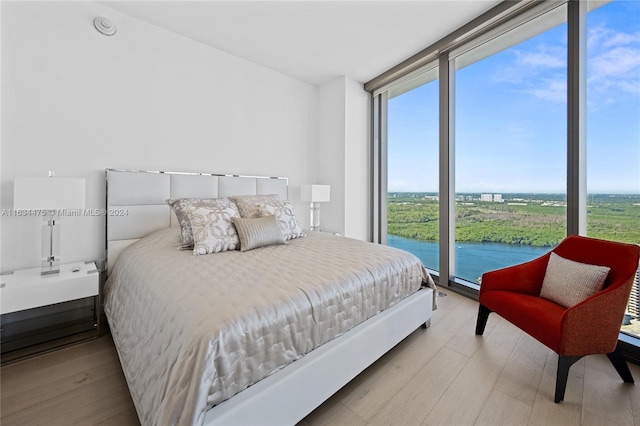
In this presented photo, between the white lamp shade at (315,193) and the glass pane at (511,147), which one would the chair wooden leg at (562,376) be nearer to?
the glass pane at (511,147)

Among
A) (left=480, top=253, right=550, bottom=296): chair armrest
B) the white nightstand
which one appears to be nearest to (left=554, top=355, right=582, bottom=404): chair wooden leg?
(left=480, top=253, right=550, bottom=296): chair armrest

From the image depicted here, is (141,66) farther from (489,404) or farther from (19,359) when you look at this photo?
(489,404)

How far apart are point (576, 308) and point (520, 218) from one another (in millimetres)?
1451

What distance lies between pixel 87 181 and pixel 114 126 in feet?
1.81

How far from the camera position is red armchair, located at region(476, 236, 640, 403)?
55.7 inches

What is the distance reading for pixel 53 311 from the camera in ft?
7.09

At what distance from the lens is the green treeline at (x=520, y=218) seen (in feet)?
6.53

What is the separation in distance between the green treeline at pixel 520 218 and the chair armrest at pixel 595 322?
2.79 feet

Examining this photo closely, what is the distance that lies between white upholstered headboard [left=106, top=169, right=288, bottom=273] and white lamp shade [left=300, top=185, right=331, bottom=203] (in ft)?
3.63

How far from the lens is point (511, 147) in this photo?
267 centimetres

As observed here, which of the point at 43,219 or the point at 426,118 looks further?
the point at 426,118

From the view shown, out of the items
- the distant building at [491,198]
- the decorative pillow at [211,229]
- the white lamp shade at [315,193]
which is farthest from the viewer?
the white lamp shade at [315,193]

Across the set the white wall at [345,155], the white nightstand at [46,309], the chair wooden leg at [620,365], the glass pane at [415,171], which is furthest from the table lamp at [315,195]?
the chair wooden leg at [620,365]

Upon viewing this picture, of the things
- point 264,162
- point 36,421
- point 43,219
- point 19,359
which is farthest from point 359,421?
point 264,162
